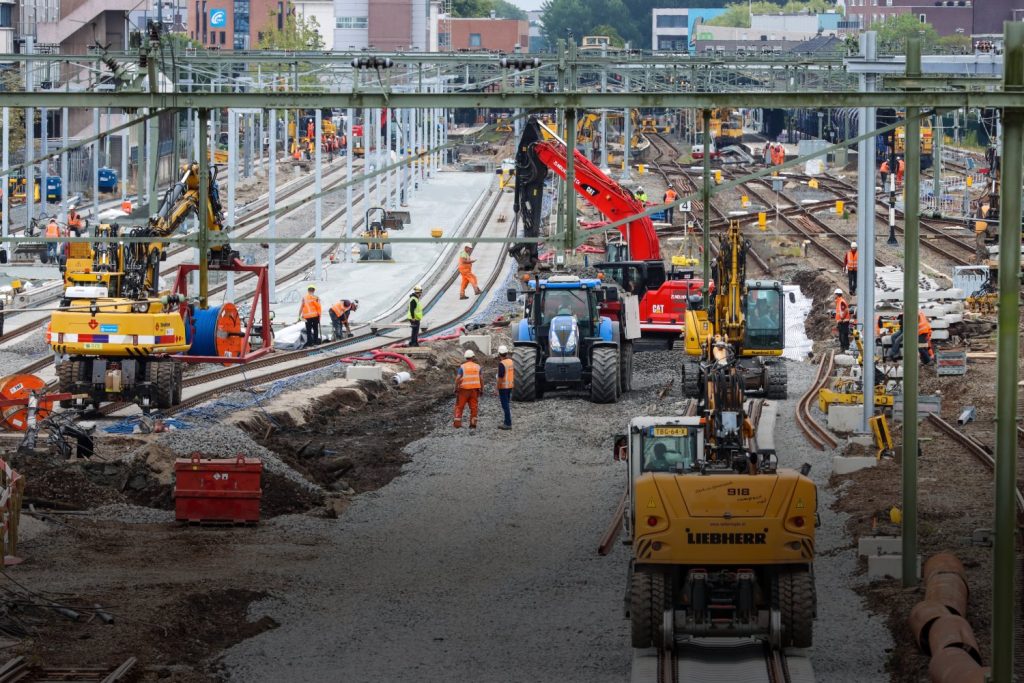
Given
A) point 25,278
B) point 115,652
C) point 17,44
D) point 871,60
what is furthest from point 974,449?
point 17,44

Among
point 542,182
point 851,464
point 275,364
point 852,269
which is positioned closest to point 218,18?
point 852,269

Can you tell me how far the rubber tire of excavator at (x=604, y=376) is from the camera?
32875mm

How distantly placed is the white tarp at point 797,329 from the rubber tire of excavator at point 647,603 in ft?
71.7

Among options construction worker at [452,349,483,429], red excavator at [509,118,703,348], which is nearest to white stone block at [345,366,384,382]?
red excavator at [509,118,703,348]

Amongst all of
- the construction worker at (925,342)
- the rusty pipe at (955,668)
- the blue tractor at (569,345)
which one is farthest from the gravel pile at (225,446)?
the construction worker at (925,342)

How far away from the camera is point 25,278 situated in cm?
5200

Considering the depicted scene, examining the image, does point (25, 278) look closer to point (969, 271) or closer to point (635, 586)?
point (969, 271)

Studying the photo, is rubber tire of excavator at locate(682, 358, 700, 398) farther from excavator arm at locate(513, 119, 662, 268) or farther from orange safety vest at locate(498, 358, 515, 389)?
excavator arm at locate(513, 119, 662, 268)

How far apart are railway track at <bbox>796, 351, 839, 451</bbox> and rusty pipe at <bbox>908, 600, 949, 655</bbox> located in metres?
11.5

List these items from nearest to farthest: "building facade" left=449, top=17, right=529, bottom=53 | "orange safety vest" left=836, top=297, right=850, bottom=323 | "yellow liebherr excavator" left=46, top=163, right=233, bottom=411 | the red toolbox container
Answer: the red toolbox container, "yellow liebherr excavator" left=46, top=163, right=233, bottom=411, "orange safety vest" left=836, top=297, right=850, bottom=323, "building facade" left=449, top=17, right=529, bottom=53

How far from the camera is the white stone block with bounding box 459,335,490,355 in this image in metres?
42.2

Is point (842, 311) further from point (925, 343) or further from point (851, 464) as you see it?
point (851, 464)

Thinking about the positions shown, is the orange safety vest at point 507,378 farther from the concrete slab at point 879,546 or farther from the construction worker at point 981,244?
the construction worker at point 981,244

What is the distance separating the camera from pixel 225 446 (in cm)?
2675
